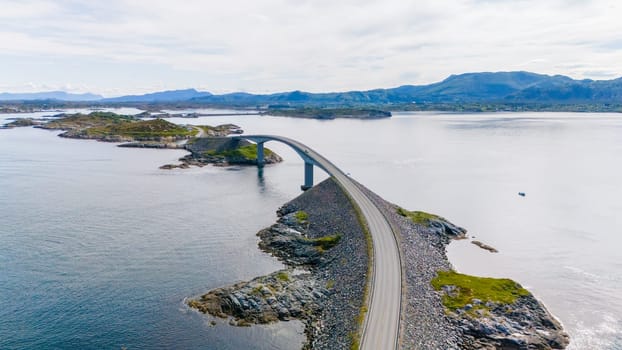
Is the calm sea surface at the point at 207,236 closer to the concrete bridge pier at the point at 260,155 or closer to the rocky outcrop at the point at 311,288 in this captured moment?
the rocky outcrop at the point at 311,288

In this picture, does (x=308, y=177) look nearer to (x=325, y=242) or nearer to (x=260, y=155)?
(x=260, y=155)

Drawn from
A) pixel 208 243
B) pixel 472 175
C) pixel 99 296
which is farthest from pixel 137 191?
pixel 472 175

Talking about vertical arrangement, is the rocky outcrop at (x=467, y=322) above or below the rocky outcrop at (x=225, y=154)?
below

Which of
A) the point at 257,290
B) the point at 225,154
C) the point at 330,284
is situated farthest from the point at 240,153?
the point at 257,290

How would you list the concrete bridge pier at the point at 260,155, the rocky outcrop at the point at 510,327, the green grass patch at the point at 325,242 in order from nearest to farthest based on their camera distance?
the rocky outcrop at the point at 510,327
the green grass patch at the point at 325,242
the concrete bridge pier at the point at 260,155

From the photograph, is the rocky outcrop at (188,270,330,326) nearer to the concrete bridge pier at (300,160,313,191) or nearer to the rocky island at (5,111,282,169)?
the concrete bridge pier at (300,160,313,191)

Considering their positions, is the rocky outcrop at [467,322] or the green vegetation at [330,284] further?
the green vegetation at [330,284]

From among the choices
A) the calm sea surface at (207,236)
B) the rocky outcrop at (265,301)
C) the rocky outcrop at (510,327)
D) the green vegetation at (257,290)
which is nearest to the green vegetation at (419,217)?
the calm sea surface at (207,236)

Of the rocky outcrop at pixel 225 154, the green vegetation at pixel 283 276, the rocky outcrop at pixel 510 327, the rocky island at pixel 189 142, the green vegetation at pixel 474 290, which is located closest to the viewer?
the rocky outcrop at pixel 510 327

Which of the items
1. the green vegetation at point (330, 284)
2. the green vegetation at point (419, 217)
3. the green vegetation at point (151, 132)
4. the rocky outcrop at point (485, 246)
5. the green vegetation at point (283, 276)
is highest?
the green vegetation at point (151, 132)
